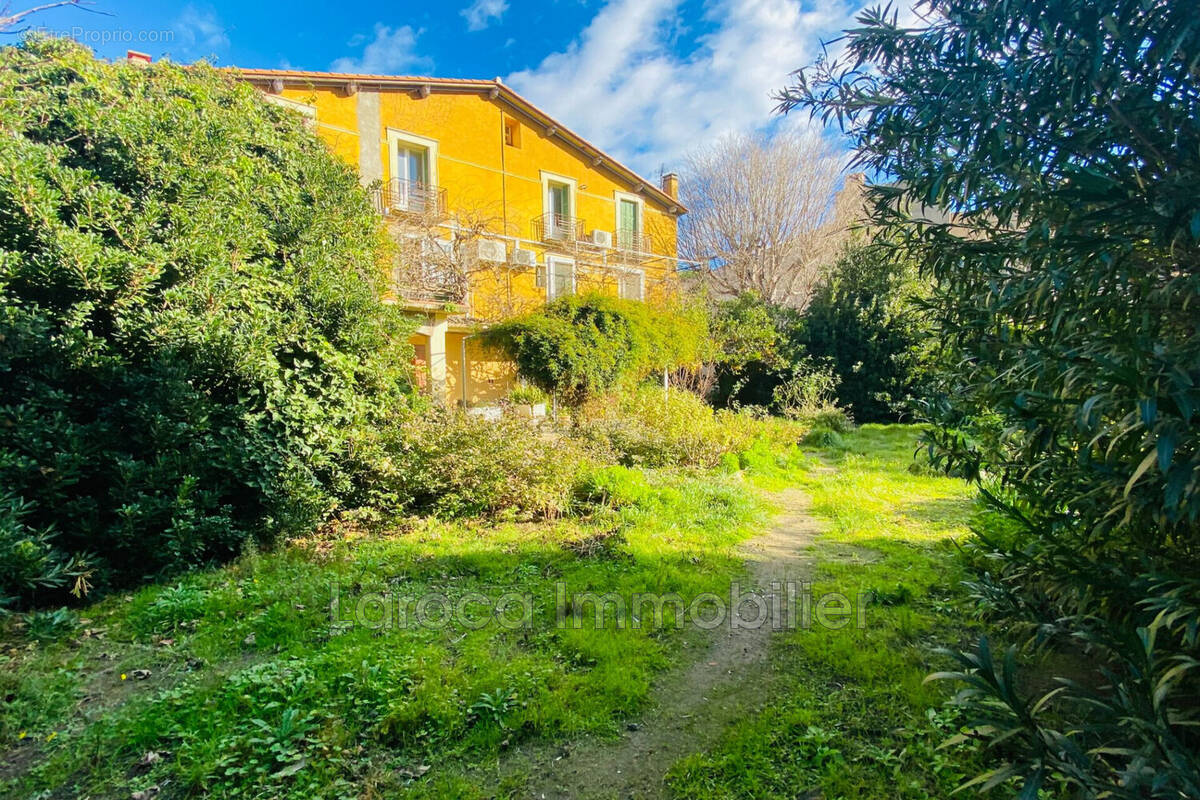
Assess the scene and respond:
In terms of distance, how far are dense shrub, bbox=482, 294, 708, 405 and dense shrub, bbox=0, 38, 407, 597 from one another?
5.13 metres

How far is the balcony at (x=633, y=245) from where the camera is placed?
17.3 m

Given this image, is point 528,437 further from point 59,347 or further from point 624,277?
point 624,277

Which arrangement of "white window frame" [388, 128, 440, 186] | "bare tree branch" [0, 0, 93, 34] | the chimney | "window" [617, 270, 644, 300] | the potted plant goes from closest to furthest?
"bare tree branch" [0, 0, 93, 34] < the potted plant < "white window frame" [388, 128, 440, 186] < "window" [617, 270, 644, 300] < the chimney

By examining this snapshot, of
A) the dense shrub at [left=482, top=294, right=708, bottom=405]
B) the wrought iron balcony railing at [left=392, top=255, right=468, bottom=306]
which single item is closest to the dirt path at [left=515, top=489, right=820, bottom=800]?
the dense shrub at [left=482, top=294, right=708, bottom=405]

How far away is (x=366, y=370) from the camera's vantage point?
5.58m

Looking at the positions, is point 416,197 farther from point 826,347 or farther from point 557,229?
point 826,347

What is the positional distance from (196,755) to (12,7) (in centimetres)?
453

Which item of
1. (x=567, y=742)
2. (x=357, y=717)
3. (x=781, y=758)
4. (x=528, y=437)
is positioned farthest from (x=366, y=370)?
(x=781, y=758)

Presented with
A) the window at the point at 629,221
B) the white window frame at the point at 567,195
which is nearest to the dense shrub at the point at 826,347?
the window at the point at 629,221

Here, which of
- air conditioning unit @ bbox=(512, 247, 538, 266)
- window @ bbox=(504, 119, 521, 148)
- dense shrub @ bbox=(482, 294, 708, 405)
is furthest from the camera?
window @ bbox=(504, 119, 521, 148)

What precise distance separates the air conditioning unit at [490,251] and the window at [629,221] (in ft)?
16.1

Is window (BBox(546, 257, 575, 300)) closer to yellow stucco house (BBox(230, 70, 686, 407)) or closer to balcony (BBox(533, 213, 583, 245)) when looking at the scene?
yellow stucco house (BBox(230, 70, 686, 407))

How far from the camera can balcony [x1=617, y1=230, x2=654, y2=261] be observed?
17.3m

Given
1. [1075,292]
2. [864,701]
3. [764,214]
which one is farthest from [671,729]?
[764,214]
